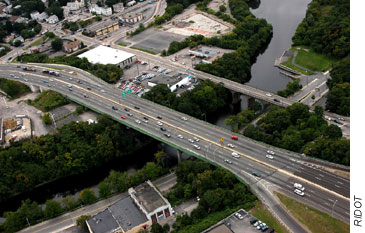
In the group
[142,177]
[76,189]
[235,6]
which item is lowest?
[76,189]

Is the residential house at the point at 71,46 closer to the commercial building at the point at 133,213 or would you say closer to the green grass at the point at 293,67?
the green grass at the point at 293,67

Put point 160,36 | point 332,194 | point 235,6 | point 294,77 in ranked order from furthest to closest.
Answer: point 235,6
point 160,36
point 294,77
point 332,194

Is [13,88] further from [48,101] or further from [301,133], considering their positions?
[301,133]

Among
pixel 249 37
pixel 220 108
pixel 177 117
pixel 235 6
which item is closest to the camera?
pixel 177 117

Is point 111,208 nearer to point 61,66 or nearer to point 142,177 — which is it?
point 142,177

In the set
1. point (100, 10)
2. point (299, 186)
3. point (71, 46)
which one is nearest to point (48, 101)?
point (71, 46)

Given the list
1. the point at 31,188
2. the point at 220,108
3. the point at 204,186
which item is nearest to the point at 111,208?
the point at 204,186

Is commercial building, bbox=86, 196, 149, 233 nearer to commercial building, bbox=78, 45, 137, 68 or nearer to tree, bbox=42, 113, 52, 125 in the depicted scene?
tree, bbox=42, 113, 52, 125

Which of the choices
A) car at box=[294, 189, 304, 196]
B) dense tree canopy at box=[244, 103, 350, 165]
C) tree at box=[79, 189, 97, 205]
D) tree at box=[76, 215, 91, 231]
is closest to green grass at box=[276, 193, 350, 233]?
car at box=[294, 189, 304, 196]
